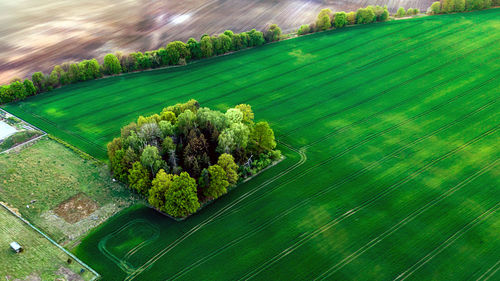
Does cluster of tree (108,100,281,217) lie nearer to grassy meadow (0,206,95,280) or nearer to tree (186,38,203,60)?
grassy meadow (0,206,95,280)

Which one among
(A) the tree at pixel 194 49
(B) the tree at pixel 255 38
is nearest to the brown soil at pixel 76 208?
(A) the tree at pixel 194 49

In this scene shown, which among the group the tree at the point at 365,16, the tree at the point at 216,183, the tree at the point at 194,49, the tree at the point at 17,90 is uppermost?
the tree at the point at 365,16

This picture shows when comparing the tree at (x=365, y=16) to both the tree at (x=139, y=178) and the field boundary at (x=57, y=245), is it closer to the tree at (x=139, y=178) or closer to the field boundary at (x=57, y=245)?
the tree at (x=139, y=178)

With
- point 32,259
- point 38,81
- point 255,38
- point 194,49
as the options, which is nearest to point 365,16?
point 255,38

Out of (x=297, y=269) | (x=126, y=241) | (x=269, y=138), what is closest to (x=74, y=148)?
(x=126, y=241)

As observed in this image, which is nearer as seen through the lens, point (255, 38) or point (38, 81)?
point (38, 81)

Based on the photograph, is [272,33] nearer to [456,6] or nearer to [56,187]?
[456,6]

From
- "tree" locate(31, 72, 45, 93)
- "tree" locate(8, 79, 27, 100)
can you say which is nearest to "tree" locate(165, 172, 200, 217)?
"tree" locate(8, 79, 27, 100)

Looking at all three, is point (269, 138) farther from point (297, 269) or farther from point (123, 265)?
point (123, 265)
